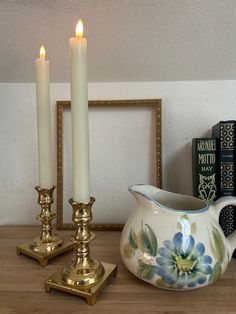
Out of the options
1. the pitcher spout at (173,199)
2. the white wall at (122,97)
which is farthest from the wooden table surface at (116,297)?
the white wall at (122,97)

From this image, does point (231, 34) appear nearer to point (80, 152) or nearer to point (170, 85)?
point (170, 85)

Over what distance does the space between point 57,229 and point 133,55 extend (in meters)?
0.43

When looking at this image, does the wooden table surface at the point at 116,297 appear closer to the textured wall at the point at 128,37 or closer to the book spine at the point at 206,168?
the book spine at the point at 206,168

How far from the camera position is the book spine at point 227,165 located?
54 centimetres

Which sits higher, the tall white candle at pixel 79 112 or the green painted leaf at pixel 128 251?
the tall white candle at pixel 79 112

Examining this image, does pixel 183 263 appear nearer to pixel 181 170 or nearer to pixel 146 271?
pixel 146 271

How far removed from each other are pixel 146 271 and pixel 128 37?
437 millimetres

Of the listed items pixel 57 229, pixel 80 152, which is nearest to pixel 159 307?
pixel 80 152

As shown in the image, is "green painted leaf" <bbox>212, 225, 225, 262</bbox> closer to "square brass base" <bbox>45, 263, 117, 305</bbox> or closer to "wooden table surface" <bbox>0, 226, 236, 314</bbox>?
"wooden table surface" <bbox>0, 226, 236, 314</bbox>

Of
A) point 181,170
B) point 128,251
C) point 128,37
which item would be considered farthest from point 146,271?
point 128,37

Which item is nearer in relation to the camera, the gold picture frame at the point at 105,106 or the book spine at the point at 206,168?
the book spine at the point at 206,168

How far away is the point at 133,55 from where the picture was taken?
63cm

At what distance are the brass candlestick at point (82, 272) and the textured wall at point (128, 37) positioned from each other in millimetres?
339

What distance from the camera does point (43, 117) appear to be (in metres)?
0.56
